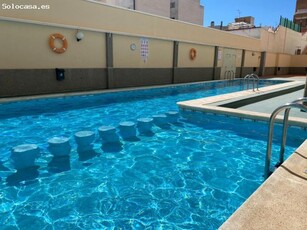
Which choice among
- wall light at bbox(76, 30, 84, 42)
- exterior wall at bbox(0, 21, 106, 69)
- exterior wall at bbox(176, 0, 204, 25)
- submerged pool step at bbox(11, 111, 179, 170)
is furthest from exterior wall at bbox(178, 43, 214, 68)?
exterior wall at bbox(176, 0, 204, 25)

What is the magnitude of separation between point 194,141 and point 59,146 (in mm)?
2815

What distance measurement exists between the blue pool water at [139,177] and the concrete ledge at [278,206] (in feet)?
2.74

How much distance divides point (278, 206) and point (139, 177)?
2185 millimetres

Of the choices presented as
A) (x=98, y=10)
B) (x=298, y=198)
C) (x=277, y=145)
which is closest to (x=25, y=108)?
(x=98, y=10)

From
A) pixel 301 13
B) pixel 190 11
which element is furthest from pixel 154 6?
pixel 301 13

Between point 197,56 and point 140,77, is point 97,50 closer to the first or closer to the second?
point 140,77

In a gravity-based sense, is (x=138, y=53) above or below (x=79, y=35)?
below

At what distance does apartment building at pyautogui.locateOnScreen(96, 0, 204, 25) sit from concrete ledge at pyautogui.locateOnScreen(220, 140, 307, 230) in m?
30.3

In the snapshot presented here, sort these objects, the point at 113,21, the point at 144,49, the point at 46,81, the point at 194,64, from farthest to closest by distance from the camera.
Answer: the point at 194,64, the point at 144,49, the point at 113,21, the point at 46,81

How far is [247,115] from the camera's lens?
20.8 feet

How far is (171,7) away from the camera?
3756 cm

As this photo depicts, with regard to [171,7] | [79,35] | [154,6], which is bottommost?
A: [79,35]

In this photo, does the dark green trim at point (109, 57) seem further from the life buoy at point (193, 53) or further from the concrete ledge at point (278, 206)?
the concrete ledge at point (278, 206)

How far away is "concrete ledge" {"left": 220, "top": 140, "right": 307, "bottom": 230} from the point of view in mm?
1744
